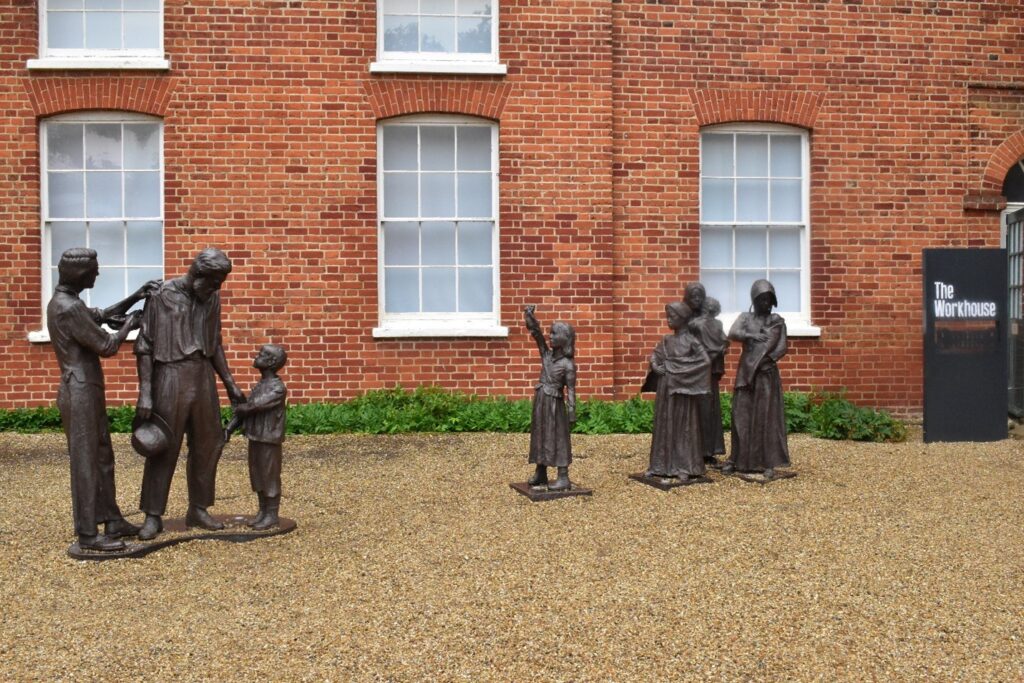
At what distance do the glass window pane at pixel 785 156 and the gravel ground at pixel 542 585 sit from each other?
4.75 meters

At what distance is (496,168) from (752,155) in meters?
3.03

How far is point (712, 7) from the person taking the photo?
38.4 ft

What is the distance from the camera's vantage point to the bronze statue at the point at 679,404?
7.83 metres

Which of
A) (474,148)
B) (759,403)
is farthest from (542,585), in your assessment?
(474,148)

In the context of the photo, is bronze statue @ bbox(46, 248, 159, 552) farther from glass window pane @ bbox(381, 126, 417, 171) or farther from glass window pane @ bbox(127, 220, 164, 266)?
glass window pane @ bbox(381, 126, 417, 171)

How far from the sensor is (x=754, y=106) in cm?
1173

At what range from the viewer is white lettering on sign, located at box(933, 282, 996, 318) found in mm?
10211

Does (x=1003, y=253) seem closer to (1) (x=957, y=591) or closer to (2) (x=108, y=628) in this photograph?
(1) (x=957, y=591)

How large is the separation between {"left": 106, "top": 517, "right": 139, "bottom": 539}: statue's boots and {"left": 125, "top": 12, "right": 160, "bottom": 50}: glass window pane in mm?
6819

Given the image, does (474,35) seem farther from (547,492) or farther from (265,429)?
(265,429)

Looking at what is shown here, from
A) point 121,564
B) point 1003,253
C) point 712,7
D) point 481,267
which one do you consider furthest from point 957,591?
point 712,7

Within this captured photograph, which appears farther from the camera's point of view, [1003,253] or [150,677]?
[1003,253]

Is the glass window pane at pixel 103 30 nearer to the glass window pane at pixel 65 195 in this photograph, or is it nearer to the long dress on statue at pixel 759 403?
the glass window pane at pixel 65 195

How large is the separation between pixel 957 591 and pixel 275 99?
336 inches
